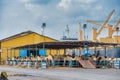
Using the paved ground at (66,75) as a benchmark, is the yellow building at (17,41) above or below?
above

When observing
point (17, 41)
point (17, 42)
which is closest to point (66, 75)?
point (17, 42)

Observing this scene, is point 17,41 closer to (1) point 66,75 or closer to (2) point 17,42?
(2) point 17,42

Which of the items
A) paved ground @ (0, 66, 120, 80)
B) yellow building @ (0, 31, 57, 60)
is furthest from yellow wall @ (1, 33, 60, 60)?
paved ground @ (0, 66, 120, 80)

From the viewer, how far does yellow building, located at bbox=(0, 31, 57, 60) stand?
59344 millimetres

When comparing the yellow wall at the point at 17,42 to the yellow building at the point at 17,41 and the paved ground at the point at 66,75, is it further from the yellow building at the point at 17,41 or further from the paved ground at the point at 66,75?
the paved ground at the point at 66,75

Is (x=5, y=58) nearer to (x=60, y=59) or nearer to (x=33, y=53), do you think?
(x=33, y=53)

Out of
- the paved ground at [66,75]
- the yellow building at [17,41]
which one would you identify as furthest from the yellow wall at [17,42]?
the paved ground at [66,75]

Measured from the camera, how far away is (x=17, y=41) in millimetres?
60375

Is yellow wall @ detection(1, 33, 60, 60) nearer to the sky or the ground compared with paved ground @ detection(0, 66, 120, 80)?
nearer to the sky

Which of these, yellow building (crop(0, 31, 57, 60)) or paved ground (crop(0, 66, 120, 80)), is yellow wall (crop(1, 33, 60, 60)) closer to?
yellow building (crop(0, 31, 57, 60))

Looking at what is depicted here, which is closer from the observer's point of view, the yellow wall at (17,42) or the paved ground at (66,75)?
the paved ground at (66,75)

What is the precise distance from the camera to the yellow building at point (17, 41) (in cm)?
5934

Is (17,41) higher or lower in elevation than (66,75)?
higher

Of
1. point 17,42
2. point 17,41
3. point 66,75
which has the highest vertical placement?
point 17,41
